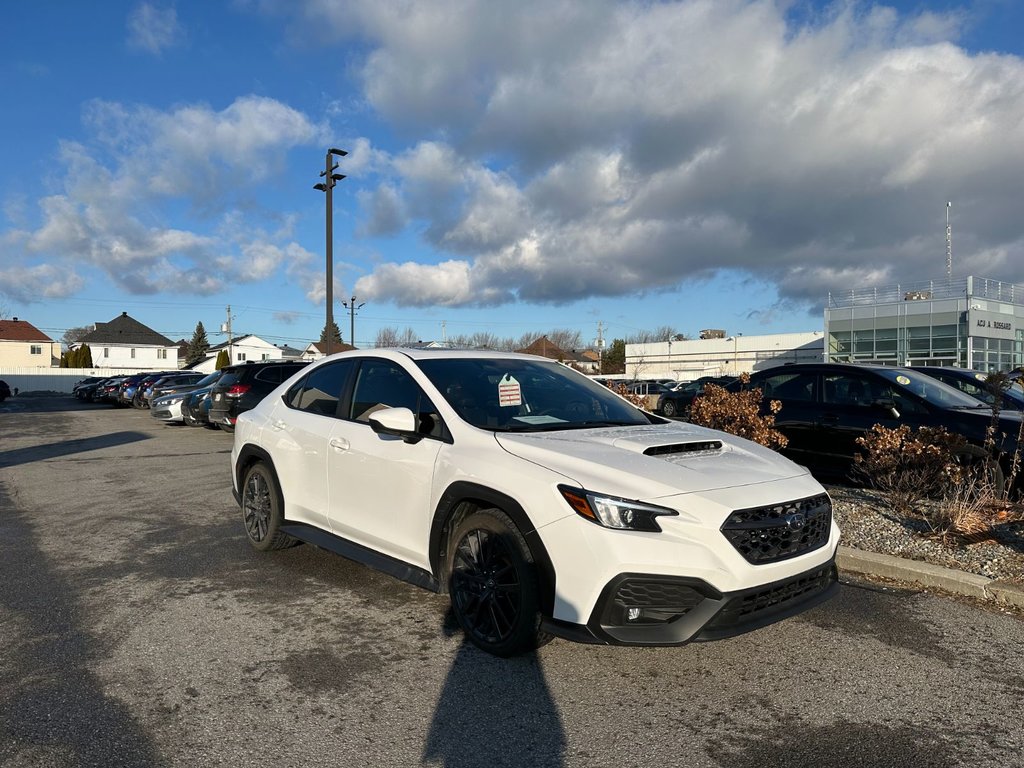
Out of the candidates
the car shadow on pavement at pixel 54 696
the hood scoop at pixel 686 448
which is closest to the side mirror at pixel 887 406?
the hood scoop at pixel 686 448

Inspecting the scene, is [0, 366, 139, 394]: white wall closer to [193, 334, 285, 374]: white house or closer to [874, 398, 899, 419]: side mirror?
[193, 334, 285, 374]: white house

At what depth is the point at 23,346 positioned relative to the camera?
79375 mm

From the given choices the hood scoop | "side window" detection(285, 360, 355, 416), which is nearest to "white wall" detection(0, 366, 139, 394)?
"side window" detection(285, 360, 355, 416)

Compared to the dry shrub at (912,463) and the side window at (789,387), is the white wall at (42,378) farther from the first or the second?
the dry shrub at (912,463)

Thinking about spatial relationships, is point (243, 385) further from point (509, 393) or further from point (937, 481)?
point (937, 481)

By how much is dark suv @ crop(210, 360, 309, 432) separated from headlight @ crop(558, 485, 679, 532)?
1260 centimetres

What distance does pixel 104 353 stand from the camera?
284 feet

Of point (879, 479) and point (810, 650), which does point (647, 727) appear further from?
point (879, 479)

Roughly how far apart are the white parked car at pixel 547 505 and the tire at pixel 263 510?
25 centimetres

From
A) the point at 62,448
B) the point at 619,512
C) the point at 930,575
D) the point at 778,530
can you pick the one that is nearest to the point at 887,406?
the point at 930,575

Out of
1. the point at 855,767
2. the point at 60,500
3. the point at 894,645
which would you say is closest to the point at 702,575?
the point at 855,767

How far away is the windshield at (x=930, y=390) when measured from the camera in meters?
8.15

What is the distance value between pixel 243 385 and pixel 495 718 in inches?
538

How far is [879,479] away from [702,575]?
4351mm
